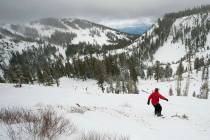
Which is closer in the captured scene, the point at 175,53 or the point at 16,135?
the point at 16,135

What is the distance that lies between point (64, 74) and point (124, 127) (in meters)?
94.8

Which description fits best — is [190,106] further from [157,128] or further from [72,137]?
[72,137]

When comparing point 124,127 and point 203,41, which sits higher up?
point 203,41

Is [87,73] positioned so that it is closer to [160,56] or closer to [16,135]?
[16,135]

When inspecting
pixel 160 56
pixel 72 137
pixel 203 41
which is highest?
pixel 203 41

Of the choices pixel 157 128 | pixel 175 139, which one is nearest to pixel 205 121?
pixel 157 128

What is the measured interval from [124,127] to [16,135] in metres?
4.95

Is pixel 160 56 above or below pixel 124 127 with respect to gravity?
above

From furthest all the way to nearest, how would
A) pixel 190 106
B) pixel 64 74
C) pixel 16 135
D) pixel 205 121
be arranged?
pixel 64 74 → pixel 190 106 → pixel 205 121 → pixel 16 135

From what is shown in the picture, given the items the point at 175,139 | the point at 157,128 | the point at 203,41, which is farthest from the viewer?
the point at 203,41

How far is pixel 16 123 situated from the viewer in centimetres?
607

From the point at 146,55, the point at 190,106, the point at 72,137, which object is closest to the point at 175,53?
the point at 146,55

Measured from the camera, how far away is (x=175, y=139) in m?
8.22

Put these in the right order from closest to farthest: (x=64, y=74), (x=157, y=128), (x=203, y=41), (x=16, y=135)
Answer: (x=16, y=135) < (x=157, y=128) < (x=64, y=74) < (x=203, y=41)
